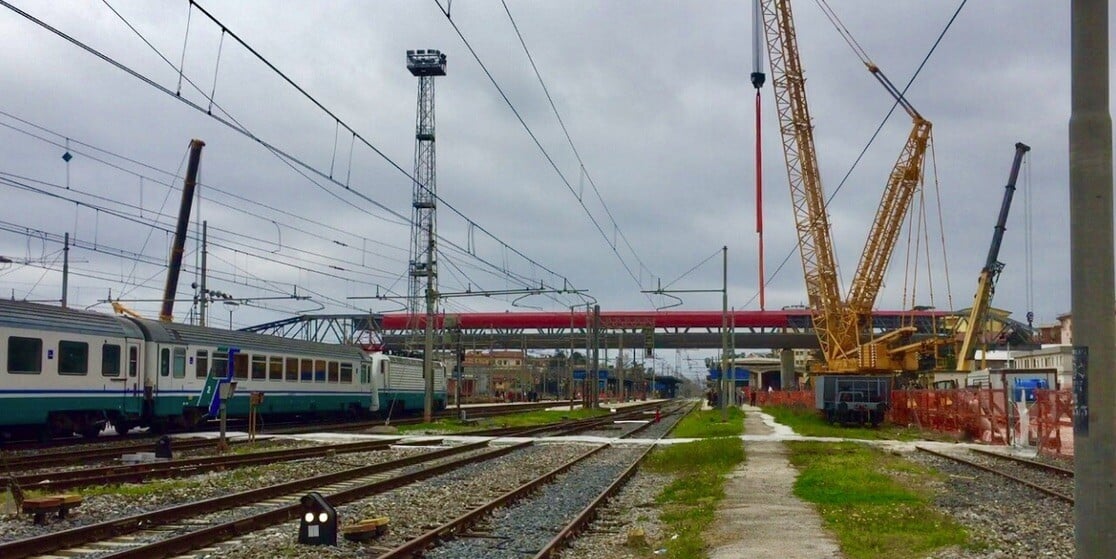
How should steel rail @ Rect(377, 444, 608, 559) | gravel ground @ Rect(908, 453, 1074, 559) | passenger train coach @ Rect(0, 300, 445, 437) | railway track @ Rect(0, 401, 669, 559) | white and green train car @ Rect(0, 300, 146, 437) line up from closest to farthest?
1. railway track @ Rect(0, 401, 669, 559)
2. steel rail @ Rect(377, 444, 608, 559)
3. gravel ground @ Rect(908, 453, 1074, 559)
4. white and green train car @ Rect(0, 300, 146, 437)
5. passenger train coach @ Rect(0, 300, 445, 437)

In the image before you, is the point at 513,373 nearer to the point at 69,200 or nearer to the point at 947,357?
the point at 947,357

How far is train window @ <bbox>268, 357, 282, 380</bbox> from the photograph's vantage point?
36.0 metres

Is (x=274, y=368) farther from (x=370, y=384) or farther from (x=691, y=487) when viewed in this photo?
(x=691, y=487)

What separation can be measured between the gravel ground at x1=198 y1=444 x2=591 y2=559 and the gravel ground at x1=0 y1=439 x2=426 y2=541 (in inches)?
91.1

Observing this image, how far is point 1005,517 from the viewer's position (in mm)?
14430

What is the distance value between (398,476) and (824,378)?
32811 mm

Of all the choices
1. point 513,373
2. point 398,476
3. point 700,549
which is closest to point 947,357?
point 398,476

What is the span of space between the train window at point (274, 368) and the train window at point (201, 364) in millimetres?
3825

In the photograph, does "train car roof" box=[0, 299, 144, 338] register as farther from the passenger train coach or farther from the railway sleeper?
the railway sleeper

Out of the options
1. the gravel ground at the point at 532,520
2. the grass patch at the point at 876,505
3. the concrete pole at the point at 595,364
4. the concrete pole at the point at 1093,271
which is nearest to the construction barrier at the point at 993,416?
the grass patch at the point at 876,505

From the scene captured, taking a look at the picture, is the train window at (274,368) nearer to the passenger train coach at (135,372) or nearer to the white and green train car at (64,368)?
the passenger train coach at (135,372)

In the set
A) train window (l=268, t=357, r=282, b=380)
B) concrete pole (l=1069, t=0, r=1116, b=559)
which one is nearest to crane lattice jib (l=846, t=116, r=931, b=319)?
train window (l=268, t=357, r=282, b=380)

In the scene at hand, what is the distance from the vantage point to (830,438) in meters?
34.7

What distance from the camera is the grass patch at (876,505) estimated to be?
1166cm
